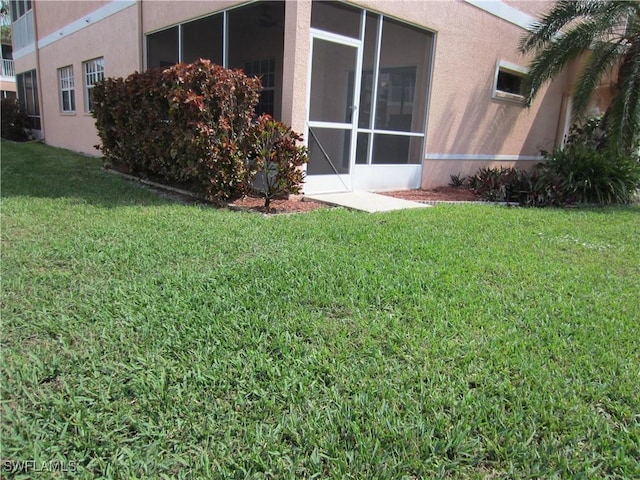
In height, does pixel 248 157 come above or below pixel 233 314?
above

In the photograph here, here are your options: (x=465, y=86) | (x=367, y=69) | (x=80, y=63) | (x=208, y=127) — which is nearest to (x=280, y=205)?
(x=208, y=127)

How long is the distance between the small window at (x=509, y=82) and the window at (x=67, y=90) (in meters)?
13.3

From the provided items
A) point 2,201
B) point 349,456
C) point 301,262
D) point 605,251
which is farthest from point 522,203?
point 2,201

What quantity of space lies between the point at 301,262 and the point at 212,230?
1.47 metres

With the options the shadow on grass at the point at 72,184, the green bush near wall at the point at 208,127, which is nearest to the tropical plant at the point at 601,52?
the green bush near wall at the point at 208,127

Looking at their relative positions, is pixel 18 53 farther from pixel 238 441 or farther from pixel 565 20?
pixel 238 441

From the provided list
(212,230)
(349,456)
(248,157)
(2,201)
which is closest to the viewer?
(349,456)

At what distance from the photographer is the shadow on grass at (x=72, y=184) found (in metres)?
6.58

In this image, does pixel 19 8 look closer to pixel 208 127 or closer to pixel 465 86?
pixel 208 127

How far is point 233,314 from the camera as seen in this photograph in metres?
3.01

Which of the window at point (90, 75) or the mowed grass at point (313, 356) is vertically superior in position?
the window at point (90, 75)

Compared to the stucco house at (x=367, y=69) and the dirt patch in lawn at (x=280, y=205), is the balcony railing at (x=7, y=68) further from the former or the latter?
the dirt patch in lawn at (x=280, y=205)

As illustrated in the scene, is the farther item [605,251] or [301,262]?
[605,251]

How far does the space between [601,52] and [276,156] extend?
850cm
